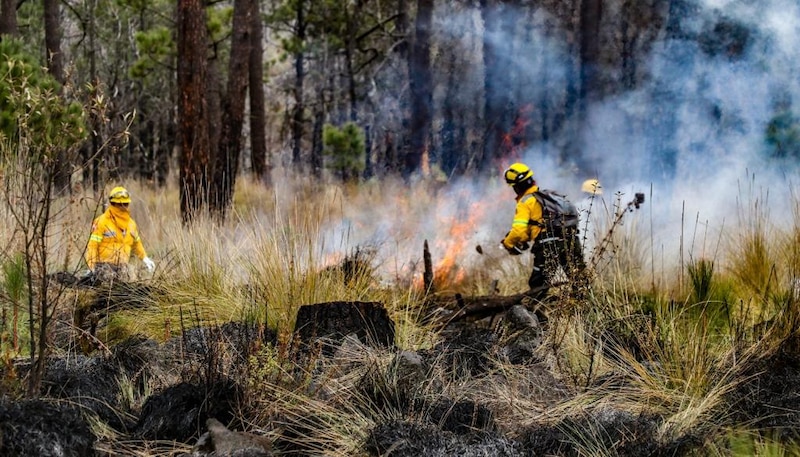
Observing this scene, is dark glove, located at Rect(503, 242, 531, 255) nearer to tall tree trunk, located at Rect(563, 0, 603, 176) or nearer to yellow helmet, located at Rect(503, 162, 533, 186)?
yellow helmet, located at Rect(503, 162, 533, 186)

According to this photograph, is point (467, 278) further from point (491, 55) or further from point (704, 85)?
point (491, 55)

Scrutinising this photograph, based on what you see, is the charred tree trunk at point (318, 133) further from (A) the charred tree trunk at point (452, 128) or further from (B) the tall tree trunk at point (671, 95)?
(B) the tall tree trunk at point (671, 95)

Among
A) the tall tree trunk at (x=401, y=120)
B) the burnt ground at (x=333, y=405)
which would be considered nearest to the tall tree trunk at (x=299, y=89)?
the tall tree trunk at (x=401, y=120)

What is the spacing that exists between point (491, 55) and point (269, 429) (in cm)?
1493

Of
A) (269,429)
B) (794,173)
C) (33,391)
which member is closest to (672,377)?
(269,429)

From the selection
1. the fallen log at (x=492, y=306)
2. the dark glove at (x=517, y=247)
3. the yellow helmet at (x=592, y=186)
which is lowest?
the fallen log at (x=492, y=306)

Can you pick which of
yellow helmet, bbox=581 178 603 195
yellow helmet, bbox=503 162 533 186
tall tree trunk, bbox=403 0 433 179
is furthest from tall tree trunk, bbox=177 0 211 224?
tall tree trunk, bbox=403 0 433 179

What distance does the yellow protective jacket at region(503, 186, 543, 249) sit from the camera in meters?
8.03

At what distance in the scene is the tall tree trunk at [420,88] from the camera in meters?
17.8

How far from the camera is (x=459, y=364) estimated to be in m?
A: 5.44

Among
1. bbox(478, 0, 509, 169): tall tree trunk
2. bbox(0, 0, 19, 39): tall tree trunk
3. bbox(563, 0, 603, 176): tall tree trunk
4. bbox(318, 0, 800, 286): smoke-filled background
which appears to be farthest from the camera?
bbox(478, 0, 509, 169): tall tree trunk

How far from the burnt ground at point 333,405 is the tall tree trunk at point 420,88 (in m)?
12.3

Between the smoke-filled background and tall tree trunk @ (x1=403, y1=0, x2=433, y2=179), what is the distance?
0.39 m

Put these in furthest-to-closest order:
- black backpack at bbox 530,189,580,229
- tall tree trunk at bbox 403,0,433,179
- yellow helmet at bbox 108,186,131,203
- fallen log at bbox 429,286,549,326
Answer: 1. tall tree trunk at bbox 403,0,433,179
2. yellow helmet at bbox 108,186,131,203
3. black backpack at bbox 530,189,580,229
4. fallen log at bbox 429,286,549,326
